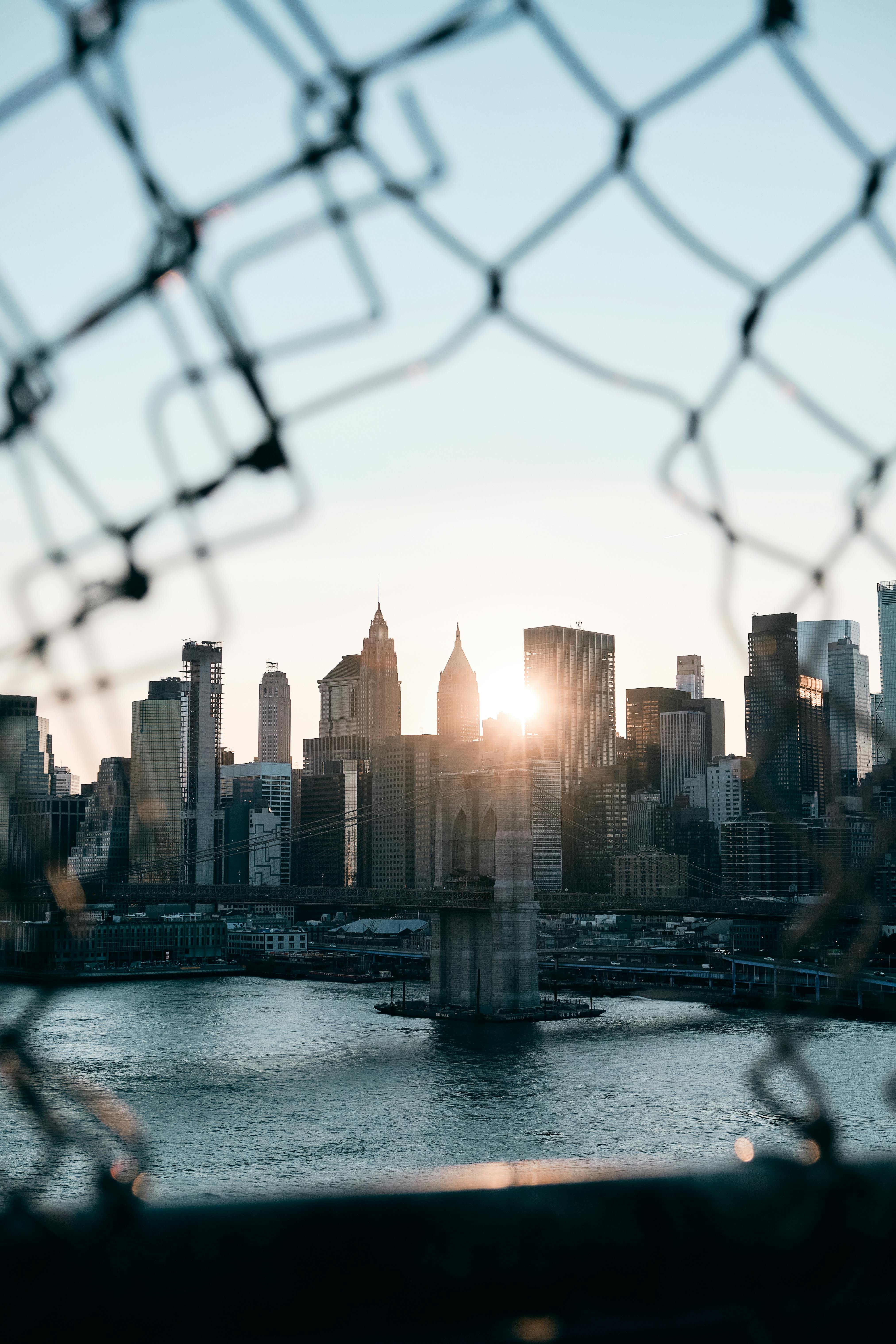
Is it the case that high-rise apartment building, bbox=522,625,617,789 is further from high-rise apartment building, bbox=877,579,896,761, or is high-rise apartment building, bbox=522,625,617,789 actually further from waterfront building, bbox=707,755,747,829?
high-rise apartment building, bbox=877,579,896,761

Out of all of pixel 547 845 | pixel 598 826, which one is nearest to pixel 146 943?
pixel 598 826

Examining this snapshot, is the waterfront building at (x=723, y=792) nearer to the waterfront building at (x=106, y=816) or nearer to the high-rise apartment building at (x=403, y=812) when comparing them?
the high-rise apartment building at (x=403, y=812)

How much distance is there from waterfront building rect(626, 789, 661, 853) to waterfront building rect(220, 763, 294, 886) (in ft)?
101

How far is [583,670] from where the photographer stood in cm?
16038

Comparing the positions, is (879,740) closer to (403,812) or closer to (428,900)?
(428,900)

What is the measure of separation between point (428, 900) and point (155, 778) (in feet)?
142

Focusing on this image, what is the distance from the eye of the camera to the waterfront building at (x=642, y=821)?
10969 cm

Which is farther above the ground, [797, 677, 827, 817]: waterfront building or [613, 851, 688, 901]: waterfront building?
[797, 677, 827, 817]: waterfront building

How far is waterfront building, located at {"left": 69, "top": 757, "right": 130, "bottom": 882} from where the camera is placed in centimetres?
319

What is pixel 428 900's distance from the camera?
5134 centimetres

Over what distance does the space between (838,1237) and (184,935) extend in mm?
75773

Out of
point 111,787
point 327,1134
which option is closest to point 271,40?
point 111,787

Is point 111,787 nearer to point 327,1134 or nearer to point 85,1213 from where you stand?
point 85,1213

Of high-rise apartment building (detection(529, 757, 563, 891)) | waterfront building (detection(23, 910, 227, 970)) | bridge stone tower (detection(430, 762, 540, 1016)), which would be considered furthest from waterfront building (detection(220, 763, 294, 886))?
bridge stone tower (detection(430, 762, 540, 1016))
